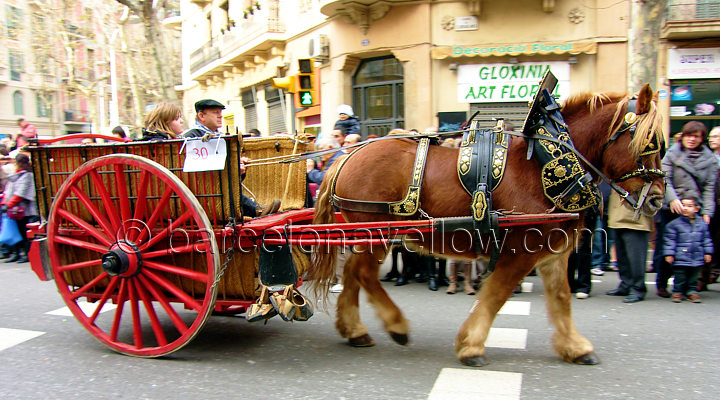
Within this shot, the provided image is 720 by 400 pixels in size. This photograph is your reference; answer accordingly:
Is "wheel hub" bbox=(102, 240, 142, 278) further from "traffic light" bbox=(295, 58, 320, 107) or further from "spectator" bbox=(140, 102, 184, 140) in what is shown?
"traffic light" bbox=(295, 58, 320, 107)

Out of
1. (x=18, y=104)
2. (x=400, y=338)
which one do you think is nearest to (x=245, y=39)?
(x=400, y=338)

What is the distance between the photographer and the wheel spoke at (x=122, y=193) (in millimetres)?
3770

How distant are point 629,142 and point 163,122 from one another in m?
3.54

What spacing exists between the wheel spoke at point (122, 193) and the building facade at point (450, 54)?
24.1ft

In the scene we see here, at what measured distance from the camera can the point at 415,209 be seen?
145 inches

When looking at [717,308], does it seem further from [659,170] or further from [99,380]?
[99,380]

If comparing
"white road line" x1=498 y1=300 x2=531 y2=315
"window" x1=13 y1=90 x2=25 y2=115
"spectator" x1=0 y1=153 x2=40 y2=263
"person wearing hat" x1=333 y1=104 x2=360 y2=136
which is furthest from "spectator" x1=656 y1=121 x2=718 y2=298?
"window" x1=13 y1=90 x2=25 y2=115

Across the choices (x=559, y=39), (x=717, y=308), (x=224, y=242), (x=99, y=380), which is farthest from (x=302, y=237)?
(x=559, y=39)

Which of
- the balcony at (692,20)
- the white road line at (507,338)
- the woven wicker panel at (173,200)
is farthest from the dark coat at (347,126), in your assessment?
the balcony at (692,20)

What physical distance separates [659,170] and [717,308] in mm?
2745

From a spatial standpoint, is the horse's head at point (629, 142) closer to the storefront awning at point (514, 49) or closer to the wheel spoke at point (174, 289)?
the wheel spoke at point (174, 289)

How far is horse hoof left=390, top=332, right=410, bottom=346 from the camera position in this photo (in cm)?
404

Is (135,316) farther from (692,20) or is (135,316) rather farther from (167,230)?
(692,20)

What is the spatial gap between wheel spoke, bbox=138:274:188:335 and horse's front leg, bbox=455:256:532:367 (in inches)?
76.8
